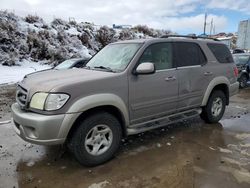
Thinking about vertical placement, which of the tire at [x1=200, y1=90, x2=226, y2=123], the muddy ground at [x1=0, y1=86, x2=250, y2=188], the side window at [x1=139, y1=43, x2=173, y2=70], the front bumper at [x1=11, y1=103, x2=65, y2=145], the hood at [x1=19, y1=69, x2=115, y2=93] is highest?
the side window at [x1=139, y1=43, x2=173, y2=70]

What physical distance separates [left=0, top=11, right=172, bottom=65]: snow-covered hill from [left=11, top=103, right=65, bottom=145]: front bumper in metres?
13.2

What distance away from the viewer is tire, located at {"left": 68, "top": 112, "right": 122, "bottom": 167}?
400 centimetres

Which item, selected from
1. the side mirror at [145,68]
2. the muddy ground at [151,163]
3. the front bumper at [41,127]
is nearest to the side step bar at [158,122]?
the muddy ground at [151,163]

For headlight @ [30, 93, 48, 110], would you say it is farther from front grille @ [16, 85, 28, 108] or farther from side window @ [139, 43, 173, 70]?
side window @ [139, 43, 173, 70]

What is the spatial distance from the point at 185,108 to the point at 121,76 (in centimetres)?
179

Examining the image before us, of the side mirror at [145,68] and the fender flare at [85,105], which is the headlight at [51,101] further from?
the side mirror at [145,68]

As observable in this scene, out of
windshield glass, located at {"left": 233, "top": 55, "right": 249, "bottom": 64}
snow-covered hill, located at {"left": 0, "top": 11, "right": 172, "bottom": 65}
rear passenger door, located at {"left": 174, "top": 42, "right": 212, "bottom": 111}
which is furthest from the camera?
snow-covered hill, located at {"left": 0, "top": 11, "right": 172, "bottom": 65}

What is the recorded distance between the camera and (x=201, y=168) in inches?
166

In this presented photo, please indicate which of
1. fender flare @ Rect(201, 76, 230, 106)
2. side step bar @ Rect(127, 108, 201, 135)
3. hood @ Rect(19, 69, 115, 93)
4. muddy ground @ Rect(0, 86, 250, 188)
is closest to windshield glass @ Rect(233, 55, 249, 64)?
fender flare @ Rect(201, 76, 230, 106)

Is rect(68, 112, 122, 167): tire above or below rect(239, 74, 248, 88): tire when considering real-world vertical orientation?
above

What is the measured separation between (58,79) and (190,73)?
8.60 feet

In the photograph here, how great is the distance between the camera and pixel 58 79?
13.4 feet

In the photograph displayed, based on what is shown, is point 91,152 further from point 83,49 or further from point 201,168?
point 83,49

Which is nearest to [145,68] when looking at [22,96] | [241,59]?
[22,96]
